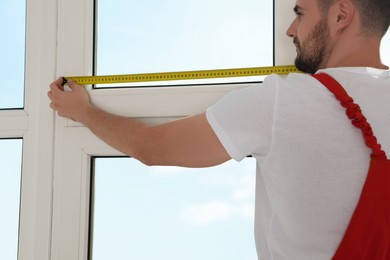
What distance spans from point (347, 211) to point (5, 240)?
49.9 inches

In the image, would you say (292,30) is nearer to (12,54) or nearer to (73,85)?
(73,85)

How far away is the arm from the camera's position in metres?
1.14

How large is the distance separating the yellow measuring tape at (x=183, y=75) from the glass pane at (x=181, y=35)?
98 mm

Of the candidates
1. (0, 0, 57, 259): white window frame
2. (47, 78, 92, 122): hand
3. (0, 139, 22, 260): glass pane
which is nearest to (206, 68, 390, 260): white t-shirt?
(47, 78, 92, 122): hand

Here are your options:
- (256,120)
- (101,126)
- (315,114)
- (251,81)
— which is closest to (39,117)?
(101,126)

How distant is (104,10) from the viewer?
1.62 metres

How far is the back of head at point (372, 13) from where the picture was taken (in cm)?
117

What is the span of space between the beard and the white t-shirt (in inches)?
5.9

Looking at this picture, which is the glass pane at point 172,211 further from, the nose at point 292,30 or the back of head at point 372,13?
the back of head at point 372,13

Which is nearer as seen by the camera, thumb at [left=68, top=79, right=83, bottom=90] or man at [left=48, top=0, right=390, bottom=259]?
man at [left=48, top=0, right=390, bottom=259]

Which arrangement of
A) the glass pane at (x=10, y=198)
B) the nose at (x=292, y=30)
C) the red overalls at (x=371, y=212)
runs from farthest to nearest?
1. the glass pane at (x=10, y=198)
2. the nose at (x=292, y=30)
3. the red overalls at (x=371, y=212)

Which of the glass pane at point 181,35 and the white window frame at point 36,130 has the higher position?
the glass pane at point 181,35

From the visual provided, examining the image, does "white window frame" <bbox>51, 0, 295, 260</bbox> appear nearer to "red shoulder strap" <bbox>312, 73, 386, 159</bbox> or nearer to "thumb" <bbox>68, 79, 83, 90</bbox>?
"thumb" <bbox>68, 79, 83, 90</bbox>

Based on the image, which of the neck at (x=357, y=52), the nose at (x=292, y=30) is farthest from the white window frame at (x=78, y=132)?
the neck at (x=357, y=52)
